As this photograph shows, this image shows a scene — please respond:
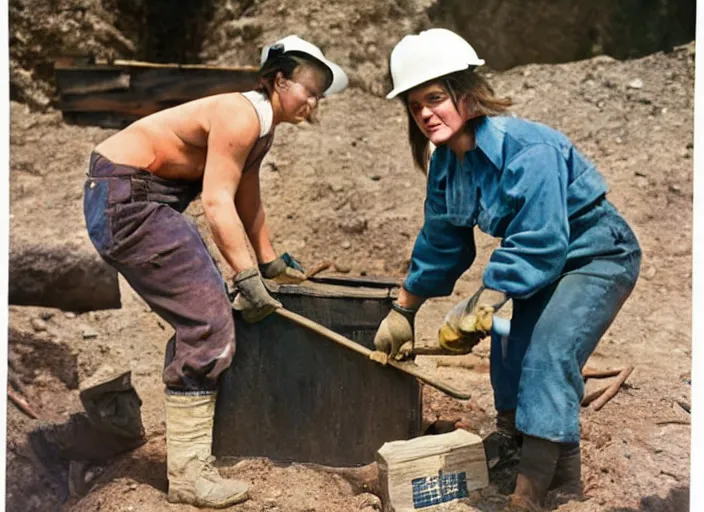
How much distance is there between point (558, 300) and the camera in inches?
82.2

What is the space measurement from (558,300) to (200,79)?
1.56 m

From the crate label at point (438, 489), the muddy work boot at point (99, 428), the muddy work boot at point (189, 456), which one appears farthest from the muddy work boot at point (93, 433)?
the crate label at point (438, 489)

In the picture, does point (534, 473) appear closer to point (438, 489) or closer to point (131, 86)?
point (438, 489)

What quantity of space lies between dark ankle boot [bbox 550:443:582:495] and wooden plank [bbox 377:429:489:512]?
176mm

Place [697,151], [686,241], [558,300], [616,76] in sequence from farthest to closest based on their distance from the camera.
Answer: [616,76] < [686,241] < [697,151] < [558,300]

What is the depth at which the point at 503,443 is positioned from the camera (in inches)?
94.1

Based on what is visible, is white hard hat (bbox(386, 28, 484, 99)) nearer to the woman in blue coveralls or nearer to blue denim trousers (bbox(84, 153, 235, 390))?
the woman in blue coveralls

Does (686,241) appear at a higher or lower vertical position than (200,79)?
lower

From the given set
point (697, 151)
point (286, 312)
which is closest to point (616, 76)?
point (697, 151)

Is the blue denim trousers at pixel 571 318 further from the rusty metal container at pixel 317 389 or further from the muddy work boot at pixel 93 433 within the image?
the muddy work boot at pixel 93 433

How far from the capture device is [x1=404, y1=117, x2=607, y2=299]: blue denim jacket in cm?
201

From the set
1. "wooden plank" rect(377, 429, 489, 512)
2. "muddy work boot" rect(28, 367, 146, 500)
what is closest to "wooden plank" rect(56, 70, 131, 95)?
"muddy work boot" rect(28, 367, 146, 500)

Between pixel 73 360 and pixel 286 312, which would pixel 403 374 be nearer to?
pixel 286 312

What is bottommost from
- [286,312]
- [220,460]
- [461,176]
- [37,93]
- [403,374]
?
[220,460]
